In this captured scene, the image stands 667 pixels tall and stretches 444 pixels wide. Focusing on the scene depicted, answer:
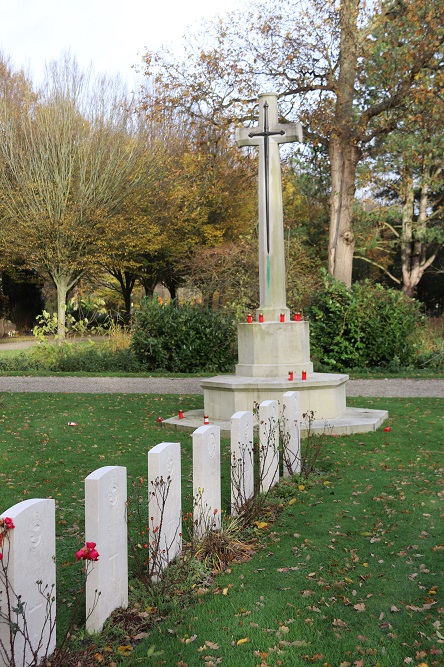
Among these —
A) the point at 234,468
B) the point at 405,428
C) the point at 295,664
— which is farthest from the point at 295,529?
the point at 405,428

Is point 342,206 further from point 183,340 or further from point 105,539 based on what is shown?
point 105,539

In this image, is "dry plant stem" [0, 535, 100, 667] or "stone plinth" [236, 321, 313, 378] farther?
"stone plinth" [236, 321, 313, 378]

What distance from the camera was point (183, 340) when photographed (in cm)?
1590

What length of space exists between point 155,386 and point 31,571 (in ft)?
35.0

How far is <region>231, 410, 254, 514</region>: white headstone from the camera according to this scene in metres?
5.04

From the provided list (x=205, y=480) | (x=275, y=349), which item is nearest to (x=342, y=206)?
(x=275, y=349)

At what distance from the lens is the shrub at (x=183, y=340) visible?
15.9 metres

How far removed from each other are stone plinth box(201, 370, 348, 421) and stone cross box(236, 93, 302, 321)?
1.31 meters

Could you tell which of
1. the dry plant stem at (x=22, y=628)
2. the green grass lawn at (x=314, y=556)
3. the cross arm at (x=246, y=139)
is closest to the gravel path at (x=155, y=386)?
the green grass lawn at (x=314, y=556)

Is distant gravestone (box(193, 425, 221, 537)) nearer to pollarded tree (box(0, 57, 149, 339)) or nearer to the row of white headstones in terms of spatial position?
the row of white headstones

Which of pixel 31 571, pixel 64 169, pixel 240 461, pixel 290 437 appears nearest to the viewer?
pixel 31 571

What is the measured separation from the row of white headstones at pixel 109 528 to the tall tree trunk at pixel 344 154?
13515mm

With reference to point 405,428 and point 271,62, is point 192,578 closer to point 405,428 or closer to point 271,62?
point 405,428

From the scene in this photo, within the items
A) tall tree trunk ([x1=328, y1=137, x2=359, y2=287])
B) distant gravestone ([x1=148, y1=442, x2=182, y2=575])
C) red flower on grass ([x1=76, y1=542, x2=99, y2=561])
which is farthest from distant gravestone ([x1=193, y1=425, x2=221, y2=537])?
tall tree trunk ([x1=328, y1=137, x2=359, y2=287])
